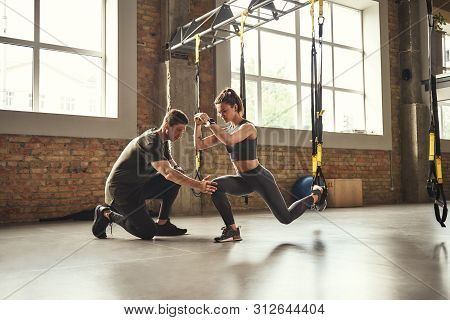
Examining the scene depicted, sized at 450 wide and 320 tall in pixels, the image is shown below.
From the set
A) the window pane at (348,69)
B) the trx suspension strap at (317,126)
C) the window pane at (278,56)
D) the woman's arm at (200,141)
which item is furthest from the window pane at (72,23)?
the window pane at (348,69)

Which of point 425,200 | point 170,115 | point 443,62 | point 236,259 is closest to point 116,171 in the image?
point 170,115

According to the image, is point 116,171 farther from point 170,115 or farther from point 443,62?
point 443,62

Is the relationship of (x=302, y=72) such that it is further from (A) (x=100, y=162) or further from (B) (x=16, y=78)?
(B) (x=16, y=78)

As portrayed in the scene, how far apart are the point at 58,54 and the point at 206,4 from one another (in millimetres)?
2762

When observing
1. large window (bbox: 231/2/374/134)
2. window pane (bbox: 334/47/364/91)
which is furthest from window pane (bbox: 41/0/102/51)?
window pane (bbox: 334/47/364/91)

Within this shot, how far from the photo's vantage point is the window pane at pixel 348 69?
9.91 metres

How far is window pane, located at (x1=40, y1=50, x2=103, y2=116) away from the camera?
6.57 m

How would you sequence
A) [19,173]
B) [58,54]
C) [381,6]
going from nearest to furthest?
[19,173], [58,54], [381,6]

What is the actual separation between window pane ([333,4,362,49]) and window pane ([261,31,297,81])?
1.55 meters

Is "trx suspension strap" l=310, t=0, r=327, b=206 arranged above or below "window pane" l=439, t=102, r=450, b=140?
below

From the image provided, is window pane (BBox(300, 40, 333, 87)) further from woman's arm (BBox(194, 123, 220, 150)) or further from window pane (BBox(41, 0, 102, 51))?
woman's arm (BBox(194, 123, 220, 150))

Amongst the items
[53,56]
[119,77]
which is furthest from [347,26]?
[53,56]

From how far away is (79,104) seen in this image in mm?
6820

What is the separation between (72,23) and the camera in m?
6.86
